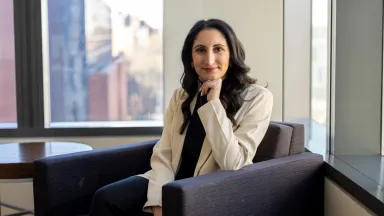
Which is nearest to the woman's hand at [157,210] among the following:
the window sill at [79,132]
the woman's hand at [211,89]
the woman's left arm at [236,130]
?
the woman's left arm at [236,130]

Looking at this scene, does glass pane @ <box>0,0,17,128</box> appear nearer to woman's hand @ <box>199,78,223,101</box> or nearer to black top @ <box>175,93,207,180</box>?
black top @ <box>175,93,207,180</box>

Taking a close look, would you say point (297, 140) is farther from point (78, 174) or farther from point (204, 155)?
point (78, 174)

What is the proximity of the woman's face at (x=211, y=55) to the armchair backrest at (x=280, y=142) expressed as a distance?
1.10ft

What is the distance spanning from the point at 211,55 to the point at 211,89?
0.14 metres

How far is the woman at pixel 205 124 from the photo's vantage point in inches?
69.8

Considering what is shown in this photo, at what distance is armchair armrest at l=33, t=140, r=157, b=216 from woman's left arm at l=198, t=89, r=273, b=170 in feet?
1.69

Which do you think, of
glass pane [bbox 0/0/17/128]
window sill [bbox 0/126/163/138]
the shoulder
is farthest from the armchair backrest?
glass pane [bbox 0/0/17/128]

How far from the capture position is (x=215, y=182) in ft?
5.11

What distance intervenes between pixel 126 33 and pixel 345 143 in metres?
1.50

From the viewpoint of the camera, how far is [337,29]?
6.54ft

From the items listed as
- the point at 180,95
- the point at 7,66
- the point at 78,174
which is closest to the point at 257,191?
the point at 180,95

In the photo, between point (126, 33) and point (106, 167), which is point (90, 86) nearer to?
point (126, 33)

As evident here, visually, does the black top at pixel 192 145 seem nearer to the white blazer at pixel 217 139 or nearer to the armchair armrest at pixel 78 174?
the white blazer at pixel 217 139

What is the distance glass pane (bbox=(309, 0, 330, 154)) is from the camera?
2443mm
